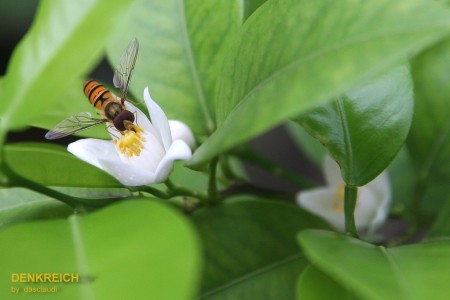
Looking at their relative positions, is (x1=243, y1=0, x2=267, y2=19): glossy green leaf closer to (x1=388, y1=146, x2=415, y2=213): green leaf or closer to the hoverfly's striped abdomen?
the hoverfly's striped abdomen

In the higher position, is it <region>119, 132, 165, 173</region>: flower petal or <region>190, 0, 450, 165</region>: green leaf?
<region>190, 0, 450, 165</region>: green leaf

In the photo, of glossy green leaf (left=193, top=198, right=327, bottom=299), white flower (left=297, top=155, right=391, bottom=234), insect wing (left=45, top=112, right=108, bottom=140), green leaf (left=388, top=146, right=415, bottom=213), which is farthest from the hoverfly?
green leaf (left=388, top=146, right=415, bottom=213)

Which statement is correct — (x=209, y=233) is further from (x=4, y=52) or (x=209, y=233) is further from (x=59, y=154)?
(x=4, y=52)

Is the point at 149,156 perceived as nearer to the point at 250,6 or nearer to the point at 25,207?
the point at 25,207

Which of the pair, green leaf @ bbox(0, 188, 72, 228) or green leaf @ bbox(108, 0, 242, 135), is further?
green leaf @ bbox(108, 0, 242, 135)

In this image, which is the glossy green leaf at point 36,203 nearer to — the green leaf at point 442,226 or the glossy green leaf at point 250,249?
the glossy green leaf at point 250,249

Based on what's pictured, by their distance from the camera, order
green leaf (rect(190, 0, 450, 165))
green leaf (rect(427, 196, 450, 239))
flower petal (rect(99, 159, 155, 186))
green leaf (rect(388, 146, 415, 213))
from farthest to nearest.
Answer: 1. green leaf (rect(388, 146, 415, 213))
2. green leaf (rect(427, 196, 450, 239))
3. flower petal (rect(99, 159, 155, 186))
4. green leaf (rect(190, 0, 450, 165))

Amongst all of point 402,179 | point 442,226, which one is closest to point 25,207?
point 442,226
